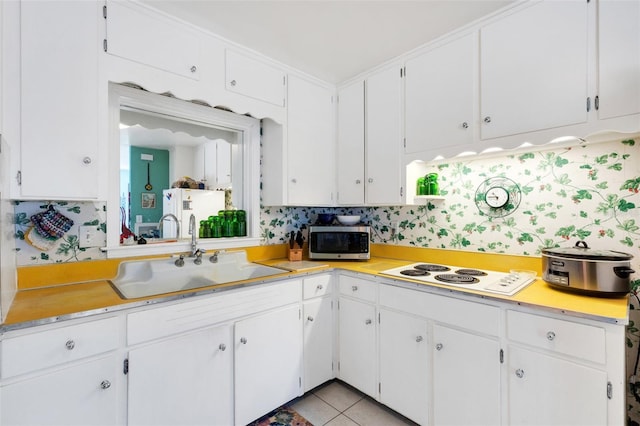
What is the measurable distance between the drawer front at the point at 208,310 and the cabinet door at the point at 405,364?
64 cm

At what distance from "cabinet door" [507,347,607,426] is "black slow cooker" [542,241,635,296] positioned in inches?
14.7

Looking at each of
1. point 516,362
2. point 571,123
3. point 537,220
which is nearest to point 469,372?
point 516,362

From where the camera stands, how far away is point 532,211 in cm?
187

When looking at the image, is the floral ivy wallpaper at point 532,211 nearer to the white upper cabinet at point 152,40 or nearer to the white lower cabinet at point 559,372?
the white lower cabinet at point 559,372

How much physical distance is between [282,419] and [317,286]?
83 centimetres

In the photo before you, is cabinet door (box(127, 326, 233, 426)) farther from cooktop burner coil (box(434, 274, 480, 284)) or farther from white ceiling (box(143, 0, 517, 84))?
white ceiling (box(143, 0, 517, 84))

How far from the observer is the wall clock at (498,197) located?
76.8 inches

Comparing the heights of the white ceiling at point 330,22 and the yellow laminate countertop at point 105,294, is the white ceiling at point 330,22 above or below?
above

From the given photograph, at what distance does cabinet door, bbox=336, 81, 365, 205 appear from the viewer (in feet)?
8.07

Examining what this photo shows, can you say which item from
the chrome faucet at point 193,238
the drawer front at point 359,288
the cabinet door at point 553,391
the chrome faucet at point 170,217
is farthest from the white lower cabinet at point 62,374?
the cabinet door at point 553,391

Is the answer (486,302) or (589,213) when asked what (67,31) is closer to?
(486,302)

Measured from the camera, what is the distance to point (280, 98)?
2.29 meters

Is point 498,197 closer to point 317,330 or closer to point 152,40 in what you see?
point 317,330

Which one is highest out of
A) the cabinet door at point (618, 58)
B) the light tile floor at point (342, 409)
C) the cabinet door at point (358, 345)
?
the cabinet door at point (618, 58)
